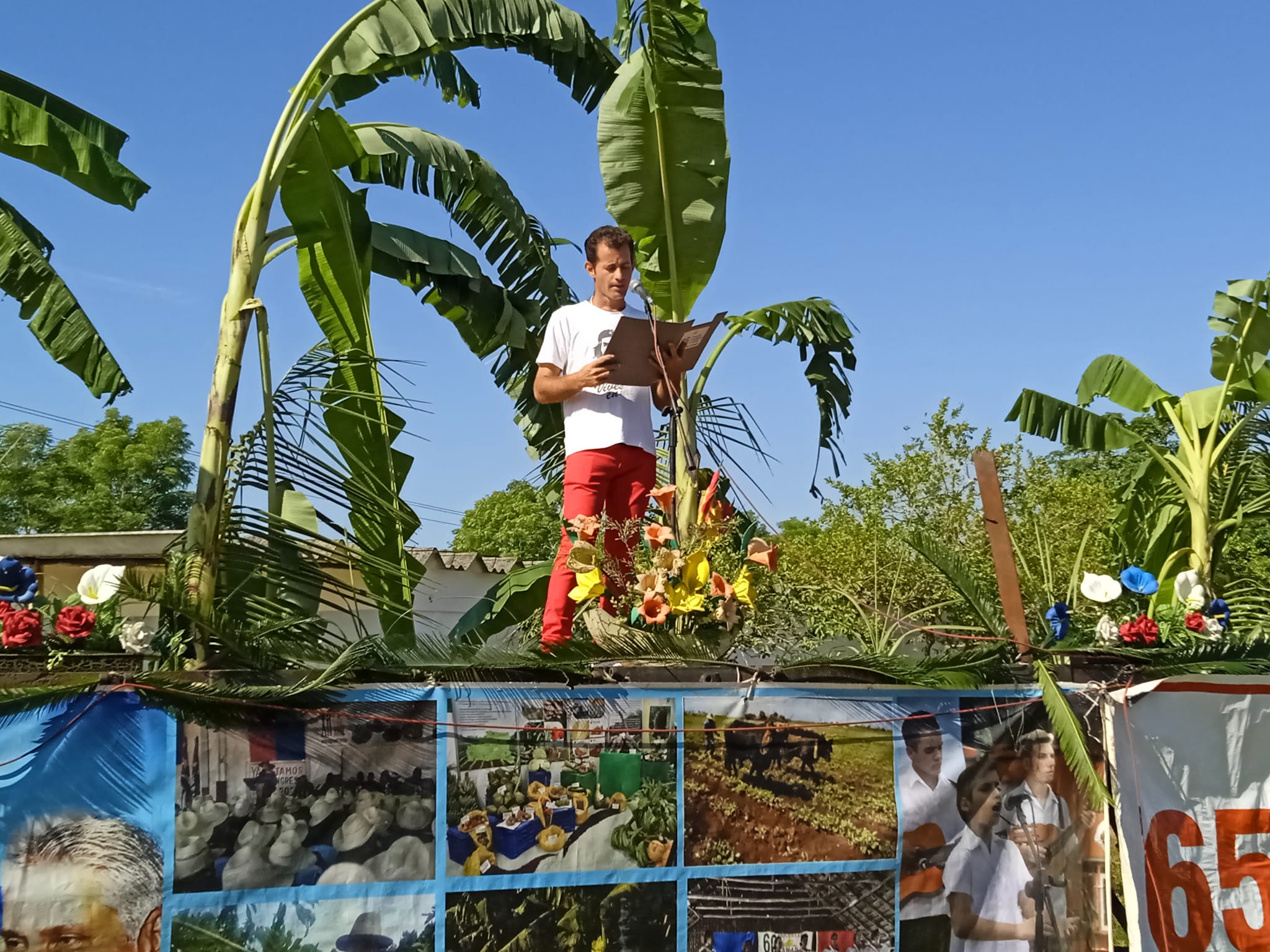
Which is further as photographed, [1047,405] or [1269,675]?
[1047,405]

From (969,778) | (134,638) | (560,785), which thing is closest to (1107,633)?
(969,778)

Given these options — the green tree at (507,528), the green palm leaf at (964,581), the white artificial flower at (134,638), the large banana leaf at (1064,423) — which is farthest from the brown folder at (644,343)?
the green tree at (507,528)

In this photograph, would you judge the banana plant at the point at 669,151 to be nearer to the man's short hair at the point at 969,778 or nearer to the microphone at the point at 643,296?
the microphone at the point at 643,296

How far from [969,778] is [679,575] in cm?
120

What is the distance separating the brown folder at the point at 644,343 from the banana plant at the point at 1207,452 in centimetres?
545

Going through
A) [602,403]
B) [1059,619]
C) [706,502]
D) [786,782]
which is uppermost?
[602,403]

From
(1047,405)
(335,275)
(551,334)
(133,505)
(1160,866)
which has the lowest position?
(1160,866)

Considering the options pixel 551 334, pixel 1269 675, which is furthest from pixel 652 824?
pixel 1269 675

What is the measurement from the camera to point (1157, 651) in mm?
4332

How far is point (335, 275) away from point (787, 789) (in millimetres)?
2865

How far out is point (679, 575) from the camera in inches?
152

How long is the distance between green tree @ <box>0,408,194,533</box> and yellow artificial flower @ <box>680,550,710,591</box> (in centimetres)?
2801

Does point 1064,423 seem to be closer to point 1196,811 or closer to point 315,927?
point 1196,811

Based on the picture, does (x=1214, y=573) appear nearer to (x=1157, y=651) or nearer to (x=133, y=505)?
(x=1157, y=651)
